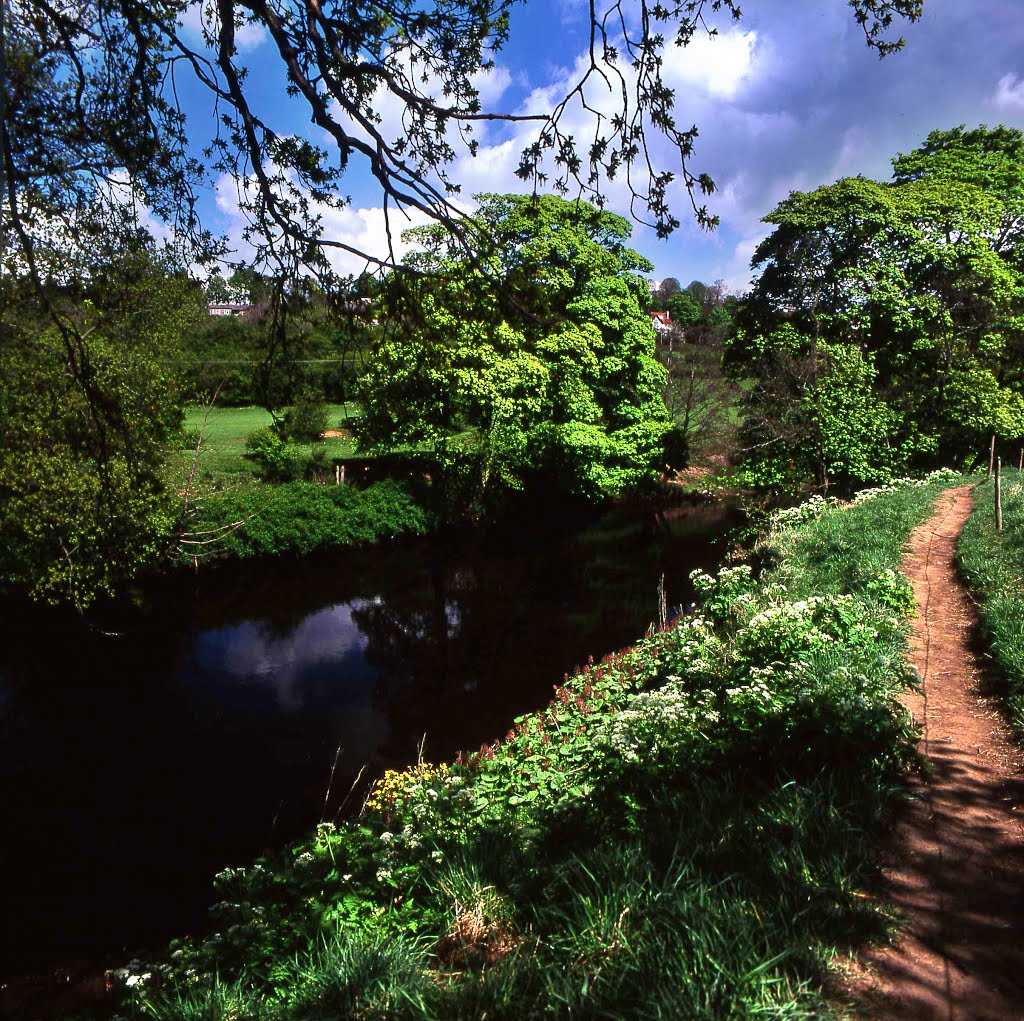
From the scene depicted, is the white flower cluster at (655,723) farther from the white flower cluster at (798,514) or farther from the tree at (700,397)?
the tree at (700,397)

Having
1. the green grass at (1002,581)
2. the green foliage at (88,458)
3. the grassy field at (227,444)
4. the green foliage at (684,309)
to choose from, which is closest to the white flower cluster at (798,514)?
the green grass at (1002,581)

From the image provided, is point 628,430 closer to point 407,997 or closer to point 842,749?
point 842,749

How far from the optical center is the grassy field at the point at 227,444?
779 inches

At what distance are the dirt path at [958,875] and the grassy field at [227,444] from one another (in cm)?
1151

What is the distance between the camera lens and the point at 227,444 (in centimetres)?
2656

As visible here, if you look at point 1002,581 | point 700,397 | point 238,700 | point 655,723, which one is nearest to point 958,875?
point 655,723

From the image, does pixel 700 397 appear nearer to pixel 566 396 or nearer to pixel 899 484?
pixel 566 396

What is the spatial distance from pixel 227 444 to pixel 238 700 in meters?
16.6

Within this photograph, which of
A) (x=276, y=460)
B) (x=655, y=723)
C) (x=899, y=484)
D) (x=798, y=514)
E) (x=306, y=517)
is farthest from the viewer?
(x=276, y=460)

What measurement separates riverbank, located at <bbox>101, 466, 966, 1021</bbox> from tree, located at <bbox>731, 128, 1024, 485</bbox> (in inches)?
520

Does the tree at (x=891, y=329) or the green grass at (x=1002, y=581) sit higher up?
→ the tree at (x=891, y=329)

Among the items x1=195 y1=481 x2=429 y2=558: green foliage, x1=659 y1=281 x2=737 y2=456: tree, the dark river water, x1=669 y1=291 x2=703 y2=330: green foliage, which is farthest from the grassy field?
x1=669 y1=291 x2=703 y2=330: green foliage

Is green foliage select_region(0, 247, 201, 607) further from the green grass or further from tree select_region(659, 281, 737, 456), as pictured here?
tree select_region(659, 281, 737, 456)

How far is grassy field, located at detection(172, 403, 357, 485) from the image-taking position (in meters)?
19.8
